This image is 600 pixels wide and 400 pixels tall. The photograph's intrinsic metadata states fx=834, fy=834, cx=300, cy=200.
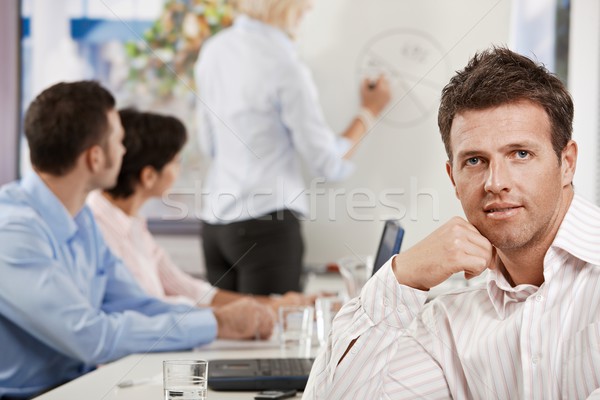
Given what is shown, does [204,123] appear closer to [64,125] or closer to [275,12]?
[275,12]

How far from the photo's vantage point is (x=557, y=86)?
43.5 inches

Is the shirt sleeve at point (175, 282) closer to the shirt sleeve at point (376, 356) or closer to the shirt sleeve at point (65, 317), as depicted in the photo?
the shirt sleeve at point (65, 317)

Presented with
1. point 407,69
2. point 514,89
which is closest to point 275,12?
point 407,69

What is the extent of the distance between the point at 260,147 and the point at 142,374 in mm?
1530

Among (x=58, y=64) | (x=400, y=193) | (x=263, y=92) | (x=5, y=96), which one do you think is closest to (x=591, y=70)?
(x=400, y=193)

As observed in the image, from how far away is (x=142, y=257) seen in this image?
2.62 m

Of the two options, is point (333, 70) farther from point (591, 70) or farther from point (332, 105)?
point (591, 70)

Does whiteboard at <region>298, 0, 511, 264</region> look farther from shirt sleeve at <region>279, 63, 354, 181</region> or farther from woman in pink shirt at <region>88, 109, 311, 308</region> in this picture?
woman in pink shirt at <region>88, 109, 311, 308</region>

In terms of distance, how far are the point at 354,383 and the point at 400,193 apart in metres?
2.22

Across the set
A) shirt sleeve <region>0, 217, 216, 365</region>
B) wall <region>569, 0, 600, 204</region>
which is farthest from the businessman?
wall <region>569, 0, 600, 204</region>

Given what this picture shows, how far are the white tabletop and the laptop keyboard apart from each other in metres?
0.06

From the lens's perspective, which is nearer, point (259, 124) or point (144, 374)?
point (144, 374)

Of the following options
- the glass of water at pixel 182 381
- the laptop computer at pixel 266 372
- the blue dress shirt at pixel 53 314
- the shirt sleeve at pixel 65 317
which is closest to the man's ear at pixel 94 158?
the blue dress shirt at pixel 53 314

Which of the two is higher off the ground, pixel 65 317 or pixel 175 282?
pixel 175 282
